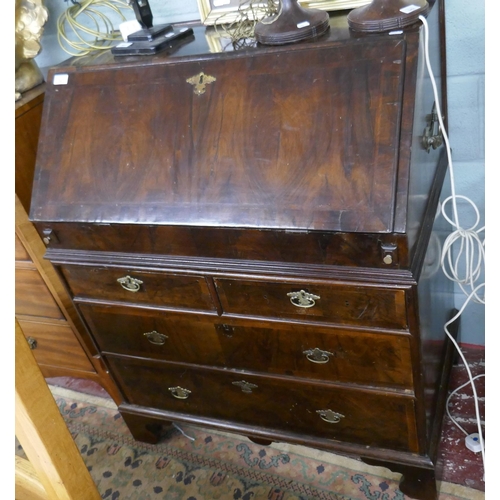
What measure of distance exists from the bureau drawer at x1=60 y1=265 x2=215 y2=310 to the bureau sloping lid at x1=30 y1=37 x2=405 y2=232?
17cm

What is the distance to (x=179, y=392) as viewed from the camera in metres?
1.61

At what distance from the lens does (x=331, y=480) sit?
1.58 metres

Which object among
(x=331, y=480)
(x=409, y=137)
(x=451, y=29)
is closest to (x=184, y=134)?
(x=409, y=137)

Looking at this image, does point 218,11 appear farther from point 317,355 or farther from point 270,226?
point 317,355

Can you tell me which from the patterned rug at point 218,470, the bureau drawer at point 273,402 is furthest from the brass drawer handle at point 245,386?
the patterned rug at point 218,470

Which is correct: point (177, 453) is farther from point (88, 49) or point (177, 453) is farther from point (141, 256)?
point (88, 49)

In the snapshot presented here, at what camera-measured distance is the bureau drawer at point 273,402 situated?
4.37ft

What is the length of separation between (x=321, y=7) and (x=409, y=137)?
58 cm

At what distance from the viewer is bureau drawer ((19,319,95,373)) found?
→ 1.89m

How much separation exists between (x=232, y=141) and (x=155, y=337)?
2.01ft

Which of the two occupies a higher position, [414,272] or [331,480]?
[414,272]

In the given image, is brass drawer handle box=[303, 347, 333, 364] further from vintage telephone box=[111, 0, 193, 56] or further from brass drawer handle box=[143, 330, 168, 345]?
vintage telephone box=[111, 0, 193, 56]

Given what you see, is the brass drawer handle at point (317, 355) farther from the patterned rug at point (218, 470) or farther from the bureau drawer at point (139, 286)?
the patterned rug at point (218, 470)

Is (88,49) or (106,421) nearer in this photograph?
(88,49)
